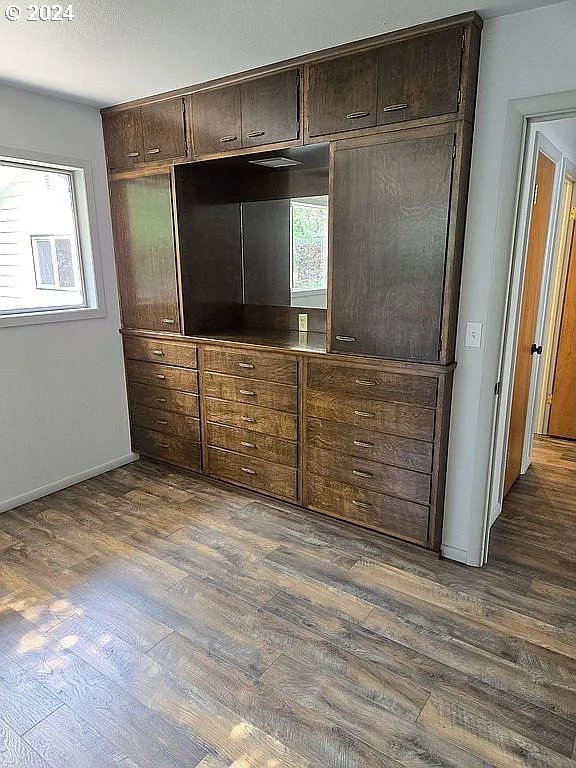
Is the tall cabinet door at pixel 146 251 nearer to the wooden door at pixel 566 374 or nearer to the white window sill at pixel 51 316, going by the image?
the white window sill at pixel 51 316

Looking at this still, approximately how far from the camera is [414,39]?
2166 mm

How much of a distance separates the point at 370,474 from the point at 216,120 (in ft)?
7.08

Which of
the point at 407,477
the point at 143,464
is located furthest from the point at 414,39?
the point at 143,464

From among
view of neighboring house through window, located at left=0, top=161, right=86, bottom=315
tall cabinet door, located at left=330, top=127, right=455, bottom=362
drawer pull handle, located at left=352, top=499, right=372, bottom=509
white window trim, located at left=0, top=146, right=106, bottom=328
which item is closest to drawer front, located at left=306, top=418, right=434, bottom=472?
drawer pull handle, located at left=352, top=499, right=372, bottom=509

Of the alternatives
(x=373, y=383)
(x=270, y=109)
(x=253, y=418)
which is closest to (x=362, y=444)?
(x=373, y=383)

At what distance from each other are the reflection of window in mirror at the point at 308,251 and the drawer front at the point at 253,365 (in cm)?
65

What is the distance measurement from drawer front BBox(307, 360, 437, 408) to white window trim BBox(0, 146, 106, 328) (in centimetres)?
169

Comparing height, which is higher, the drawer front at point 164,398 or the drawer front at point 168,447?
the drawer front at point 164,398

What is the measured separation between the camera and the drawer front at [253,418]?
2994 millimetres

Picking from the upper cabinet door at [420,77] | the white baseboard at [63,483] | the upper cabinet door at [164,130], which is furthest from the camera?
the white baseboard at [63,483]

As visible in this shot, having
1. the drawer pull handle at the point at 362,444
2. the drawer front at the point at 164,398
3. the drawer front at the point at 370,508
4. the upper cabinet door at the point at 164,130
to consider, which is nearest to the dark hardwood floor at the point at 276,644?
the drawer front at the point at 370,508

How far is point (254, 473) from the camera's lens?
324 centimetres

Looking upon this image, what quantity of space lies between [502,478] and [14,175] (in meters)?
3.49

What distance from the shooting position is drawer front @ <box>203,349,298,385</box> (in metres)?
2.92
